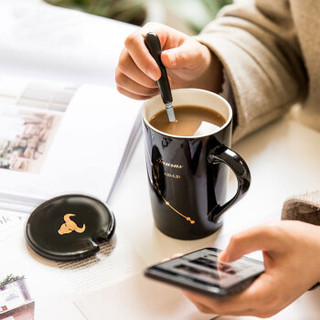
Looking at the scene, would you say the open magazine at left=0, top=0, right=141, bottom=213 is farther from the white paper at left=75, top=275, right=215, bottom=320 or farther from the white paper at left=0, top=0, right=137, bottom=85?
the white paper at left=75, top=275, right=215, bottom=320

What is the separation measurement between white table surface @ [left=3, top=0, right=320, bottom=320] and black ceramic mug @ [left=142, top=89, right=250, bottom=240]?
22 millimetres

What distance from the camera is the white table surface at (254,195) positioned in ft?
1.70

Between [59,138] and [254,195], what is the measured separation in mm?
290

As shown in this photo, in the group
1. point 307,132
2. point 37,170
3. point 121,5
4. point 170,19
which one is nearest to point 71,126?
point 37,170

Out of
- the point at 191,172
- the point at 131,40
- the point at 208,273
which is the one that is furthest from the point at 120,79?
the point at 208,273

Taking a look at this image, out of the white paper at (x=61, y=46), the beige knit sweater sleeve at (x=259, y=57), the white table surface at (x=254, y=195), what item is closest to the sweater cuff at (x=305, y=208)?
the white table surface at (x=254, y=195)

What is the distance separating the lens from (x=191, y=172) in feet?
1.69

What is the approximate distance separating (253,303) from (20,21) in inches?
27.4

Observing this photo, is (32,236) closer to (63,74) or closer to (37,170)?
(37,170)

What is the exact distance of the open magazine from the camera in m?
0.66

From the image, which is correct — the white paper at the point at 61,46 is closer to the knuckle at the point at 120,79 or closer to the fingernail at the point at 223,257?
the knuckle at the point at 120,79

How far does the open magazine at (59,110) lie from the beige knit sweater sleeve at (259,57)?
0.53ft

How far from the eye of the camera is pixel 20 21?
0.90 m

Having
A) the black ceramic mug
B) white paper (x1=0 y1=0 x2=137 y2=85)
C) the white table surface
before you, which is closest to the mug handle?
the black ceramic mug
